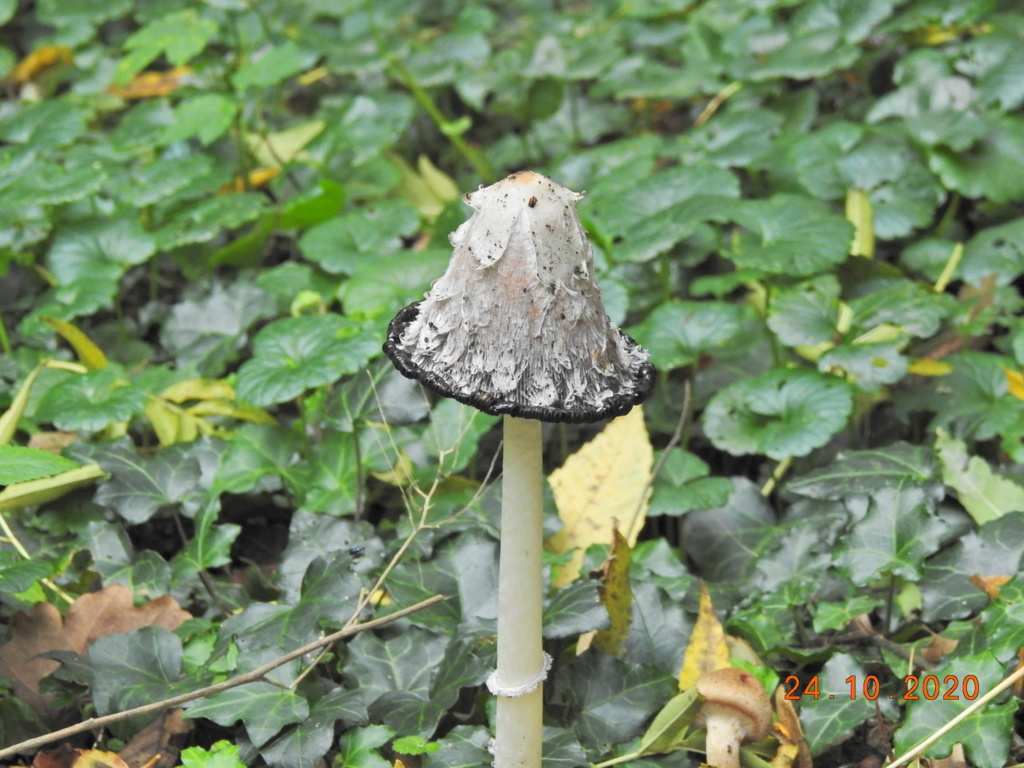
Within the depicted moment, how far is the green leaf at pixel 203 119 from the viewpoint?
15.3 ft

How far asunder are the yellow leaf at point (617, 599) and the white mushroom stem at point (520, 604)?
475 millimetres

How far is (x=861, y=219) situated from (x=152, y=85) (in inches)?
165

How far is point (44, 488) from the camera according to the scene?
3.14 meters

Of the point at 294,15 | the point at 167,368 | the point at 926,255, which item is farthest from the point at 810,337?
the point at 294,15

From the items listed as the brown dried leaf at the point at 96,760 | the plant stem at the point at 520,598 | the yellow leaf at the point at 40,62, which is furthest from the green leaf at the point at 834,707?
the yellow leaf at the point at 40,62

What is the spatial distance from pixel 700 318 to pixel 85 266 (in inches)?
93.7

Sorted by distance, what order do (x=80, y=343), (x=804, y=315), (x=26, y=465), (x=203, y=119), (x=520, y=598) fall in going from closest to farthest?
(x=520, y=598)
(x=26, y=465)
(x=804, y=315)
(x=80, y=343)
(x=203, y=119)

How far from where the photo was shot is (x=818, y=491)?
10.1ft

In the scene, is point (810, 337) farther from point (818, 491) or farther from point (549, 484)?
point (549, 484)

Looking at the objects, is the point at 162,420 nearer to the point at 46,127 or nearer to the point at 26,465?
the point at 26,465

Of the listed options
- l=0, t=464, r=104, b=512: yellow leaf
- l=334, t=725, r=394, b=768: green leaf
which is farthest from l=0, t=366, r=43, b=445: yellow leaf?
l=334, t=725, r=394, b=768: green leaf

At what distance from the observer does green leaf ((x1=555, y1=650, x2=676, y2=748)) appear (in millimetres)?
2543

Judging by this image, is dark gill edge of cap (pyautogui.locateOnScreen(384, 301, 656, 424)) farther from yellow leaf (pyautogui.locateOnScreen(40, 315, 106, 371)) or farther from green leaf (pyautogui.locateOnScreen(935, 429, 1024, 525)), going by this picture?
yellow leaf (pyautogui.locateOnScreen(40, 315, 106, 371))

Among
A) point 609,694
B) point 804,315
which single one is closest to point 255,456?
point 609,694
